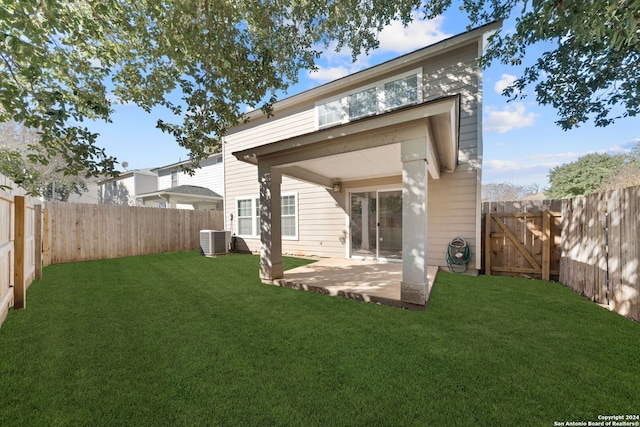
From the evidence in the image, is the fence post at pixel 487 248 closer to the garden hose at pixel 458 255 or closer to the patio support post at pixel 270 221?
the garden hose at pixel 458 255

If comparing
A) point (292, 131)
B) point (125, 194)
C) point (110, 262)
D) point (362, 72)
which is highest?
point (362, 72)

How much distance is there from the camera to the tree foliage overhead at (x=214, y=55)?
3150 mm

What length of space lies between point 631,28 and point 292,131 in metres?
7.27

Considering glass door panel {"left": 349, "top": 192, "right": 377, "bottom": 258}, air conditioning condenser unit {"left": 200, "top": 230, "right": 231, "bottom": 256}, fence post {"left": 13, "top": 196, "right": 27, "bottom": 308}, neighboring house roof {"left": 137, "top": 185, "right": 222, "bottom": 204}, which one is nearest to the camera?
fence post {"left": 13, "top": 196, "right": 27, "bottom": 308}

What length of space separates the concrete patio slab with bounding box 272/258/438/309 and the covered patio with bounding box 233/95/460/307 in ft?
0.06

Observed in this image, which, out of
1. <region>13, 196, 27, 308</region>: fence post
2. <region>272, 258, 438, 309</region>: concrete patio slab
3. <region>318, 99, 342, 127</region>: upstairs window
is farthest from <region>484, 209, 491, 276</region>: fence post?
<region>13, 196, 27, 308</region>: fence post

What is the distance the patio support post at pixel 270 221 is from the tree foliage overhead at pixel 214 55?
4.96 ft

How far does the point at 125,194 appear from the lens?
19.7m

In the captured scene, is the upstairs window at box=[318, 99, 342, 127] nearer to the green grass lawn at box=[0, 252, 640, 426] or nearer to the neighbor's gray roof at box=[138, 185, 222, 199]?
the green grass lawn at box=[0, 252, 640, 426]

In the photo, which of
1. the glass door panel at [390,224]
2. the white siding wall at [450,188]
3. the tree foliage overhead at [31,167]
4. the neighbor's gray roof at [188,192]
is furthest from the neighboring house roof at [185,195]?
the glass door panel at [390,224]

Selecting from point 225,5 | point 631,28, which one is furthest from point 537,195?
point 225,5

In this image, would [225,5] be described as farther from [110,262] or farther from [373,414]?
[110,262]

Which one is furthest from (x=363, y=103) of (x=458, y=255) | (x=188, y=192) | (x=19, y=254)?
(x=188, y=192)

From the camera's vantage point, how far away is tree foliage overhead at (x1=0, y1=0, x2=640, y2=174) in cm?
315
